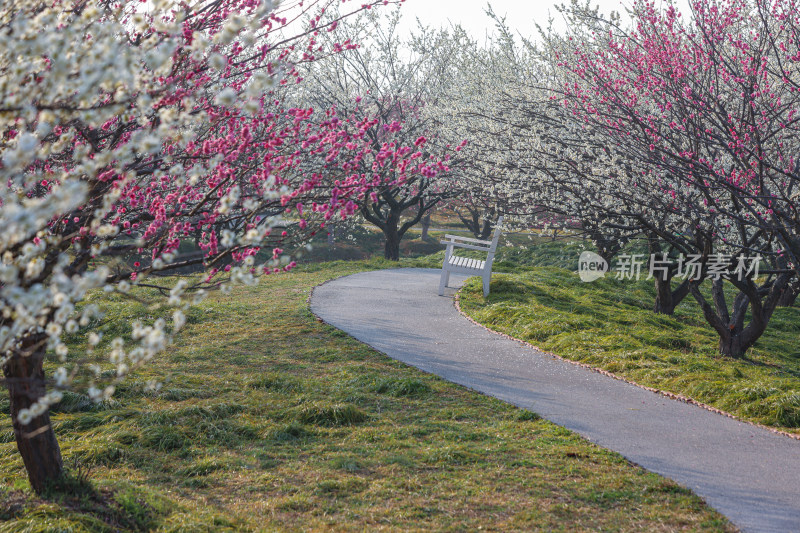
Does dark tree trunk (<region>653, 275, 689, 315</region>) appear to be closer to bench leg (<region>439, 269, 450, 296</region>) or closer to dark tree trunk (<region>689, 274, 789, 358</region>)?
dark tree trunk (<region>689, 274, 789, 358</region>)

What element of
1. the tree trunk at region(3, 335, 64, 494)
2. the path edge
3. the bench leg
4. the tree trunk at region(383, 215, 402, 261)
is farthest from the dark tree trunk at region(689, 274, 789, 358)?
the tree trunk at region(383, 215, 402, 261)

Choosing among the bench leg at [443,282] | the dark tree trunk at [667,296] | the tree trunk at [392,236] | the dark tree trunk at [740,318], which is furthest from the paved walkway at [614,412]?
the tree trunk at [392,236]

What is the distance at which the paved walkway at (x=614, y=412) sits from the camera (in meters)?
5.00

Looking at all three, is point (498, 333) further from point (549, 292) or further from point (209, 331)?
point (209, 331)

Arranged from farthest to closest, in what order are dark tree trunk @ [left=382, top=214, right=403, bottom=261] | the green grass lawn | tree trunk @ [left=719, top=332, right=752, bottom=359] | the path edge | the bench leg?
dark tree trunk @ [left=382, top=214, right=403, bottom=261], the bench leg, tree trunk @ [left=719, top=332, right=752, bottom=359], the green grass lawn, the path edge

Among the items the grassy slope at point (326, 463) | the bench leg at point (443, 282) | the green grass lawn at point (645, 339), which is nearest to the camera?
the grassy slope at point (326, 463)

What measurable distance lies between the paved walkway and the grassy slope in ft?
0.94

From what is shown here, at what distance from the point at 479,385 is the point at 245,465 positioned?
10.4 ft

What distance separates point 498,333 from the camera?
1061cm

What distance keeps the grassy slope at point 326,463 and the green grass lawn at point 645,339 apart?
2.20m

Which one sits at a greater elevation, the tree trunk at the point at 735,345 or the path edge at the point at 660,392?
the tree trunk at the point at 735,345

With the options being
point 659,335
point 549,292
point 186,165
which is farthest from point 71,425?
point 549,292

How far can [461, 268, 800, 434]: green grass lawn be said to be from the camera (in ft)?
23.6

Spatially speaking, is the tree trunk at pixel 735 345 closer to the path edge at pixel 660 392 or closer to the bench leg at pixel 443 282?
the path edge at pixel 660 392
